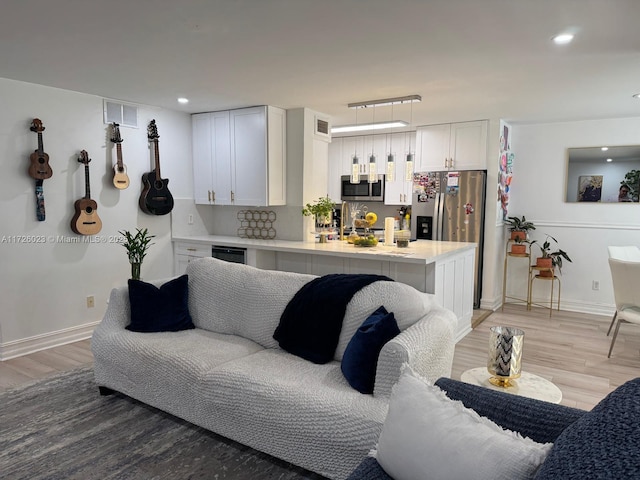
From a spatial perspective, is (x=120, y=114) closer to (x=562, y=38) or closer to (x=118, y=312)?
(x=118, y=312)

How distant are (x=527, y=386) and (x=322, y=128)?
393 cm

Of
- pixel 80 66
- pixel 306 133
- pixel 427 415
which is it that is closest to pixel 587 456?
pixel 427 415

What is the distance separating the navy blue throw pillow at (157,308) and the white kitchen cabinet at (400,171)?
3894 millimetres

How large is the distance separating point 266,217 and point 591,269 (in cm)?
402

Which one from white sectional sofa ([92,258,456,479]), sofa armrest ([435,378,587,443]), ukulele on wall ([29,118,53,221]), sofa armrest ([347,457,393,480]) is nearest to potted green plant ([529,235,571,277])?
white sectional sofa ([92,258,456,479])

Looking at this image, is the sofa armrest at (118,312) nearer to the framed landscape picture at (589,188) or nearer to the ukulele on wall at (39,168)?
the ukulele on wall at (39,168)

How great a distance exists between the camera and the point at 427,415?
1275 millimetres

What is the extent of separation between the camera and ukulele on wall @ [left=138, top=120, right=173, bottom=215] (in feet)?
15.9

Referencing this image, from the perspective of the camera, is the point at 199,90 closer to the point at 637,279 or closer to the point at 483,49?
the point at 483,49

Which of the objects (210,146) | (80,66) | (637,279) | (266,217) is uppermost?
(80,66)

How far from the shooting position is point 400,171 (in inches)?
253

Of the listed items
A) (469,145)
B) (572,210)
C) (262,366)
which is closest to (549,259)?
(572,210)

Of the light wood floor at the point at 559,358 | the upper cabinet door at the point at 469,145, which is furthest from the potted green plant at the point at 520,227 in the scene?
the light wood floor at the point at 559,358

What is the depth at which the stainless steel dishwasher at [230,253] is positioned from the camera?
16.1ft
